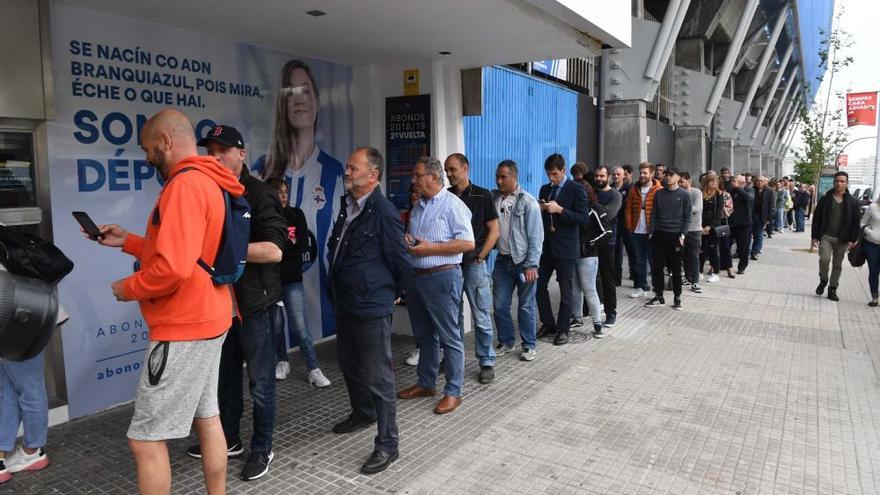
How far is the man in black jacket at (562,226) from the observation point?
6.00 meters

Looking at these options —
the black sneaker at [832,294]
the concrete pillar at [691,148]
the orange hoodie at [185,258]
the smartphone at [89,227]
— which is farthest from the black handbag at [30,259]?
the concrete pillar at [691,148]

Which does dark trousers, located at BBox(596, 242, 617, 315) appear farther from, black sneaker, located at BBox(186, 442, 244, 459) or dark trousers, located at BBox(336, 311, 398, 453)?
black sneaker, located at BBox(186, 442, 244, 459)

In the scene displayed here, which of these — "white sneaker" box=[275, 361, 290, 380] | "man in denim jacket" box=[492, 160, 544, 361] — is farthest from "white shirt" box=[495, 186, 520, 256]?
"white sneaker" box=[275, 361, 290, 380]

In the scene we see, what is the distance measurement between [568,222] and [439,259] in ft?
7.07

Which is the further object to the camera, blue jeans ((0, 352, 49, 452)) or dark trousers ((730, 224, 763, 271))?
dark trousers ((730, 224, 763, 271))

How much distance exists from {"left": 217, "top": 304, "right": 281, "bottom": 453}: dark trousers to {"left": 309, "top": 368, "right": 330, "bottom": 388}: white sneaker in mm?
1224

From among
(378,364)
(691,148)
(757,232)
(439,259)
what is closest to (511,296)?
(439,259)

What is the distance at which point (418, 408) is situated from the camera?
4.56 m

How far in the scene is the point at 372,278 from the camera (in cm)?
360

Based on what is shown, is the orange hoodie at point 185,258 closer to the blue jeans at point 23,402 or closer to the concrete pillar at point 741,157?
the blue jeans at point 23,402

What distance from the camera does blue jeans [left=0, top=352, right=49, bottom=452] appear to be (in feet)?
11.2

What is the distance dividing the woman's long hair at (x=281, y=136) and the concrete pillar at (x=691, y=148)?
18.1 metres

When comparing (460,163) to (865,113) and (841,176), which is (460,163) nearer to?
(841,176)

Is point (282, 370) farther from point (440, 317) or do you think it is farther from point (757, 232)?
point (757, 232)
